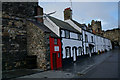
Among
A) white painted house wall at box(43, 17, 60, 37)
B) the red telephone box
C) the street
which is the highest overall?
white painted house wall at box(43, 17, 60, 37)

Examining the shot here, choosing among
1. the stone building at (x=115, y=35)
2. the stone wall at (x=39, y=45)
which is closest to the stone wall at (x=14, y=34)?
the stone wall at (x=39, y=45)

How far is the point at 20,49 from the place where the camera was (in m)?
12.9

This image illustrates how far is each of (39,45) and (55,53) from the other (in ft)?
8.47

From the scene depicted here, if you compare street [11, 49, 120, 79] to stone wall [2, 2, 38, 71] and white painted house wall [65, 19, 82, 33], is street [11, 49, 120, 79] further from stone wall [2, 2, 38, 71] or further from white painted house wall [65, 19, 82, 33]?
white painted house wall [65, 19, 82, 33]

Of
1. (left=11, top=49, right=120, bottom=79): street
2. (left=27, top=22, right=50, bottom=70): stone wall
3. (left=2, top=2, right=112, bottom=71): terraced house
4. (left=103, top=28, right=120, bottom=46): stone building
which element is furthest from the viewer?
(left=103, top=28, right=120, bottom=46): stone building

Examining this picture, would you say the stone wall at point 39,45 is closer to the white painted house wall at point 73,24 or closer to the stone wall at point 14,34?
the stone wall at point 14,34

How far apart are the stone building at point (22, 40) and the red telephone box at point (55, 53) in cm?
87

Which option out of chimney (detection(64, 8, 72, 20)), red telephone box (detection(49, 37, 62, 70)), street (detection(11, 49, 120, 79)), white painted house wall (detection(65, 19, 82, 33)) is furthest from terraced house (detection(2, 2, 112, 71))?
chimney (detection(64, 8, 72, 20))

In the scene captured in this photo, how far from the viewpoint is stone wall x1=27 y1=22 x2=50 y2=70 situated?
12312 millimetres

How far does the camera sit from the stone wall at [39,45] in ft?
40.4

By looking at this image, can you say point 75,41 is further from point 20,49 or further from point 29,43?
point 20,49

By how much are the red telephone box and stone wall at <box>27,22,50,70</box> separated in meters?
0.88

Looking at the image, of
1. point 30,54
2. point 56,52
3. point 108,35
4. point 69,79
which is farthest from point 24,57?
point 108,35

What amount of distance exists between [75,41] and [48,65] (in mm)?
8978
